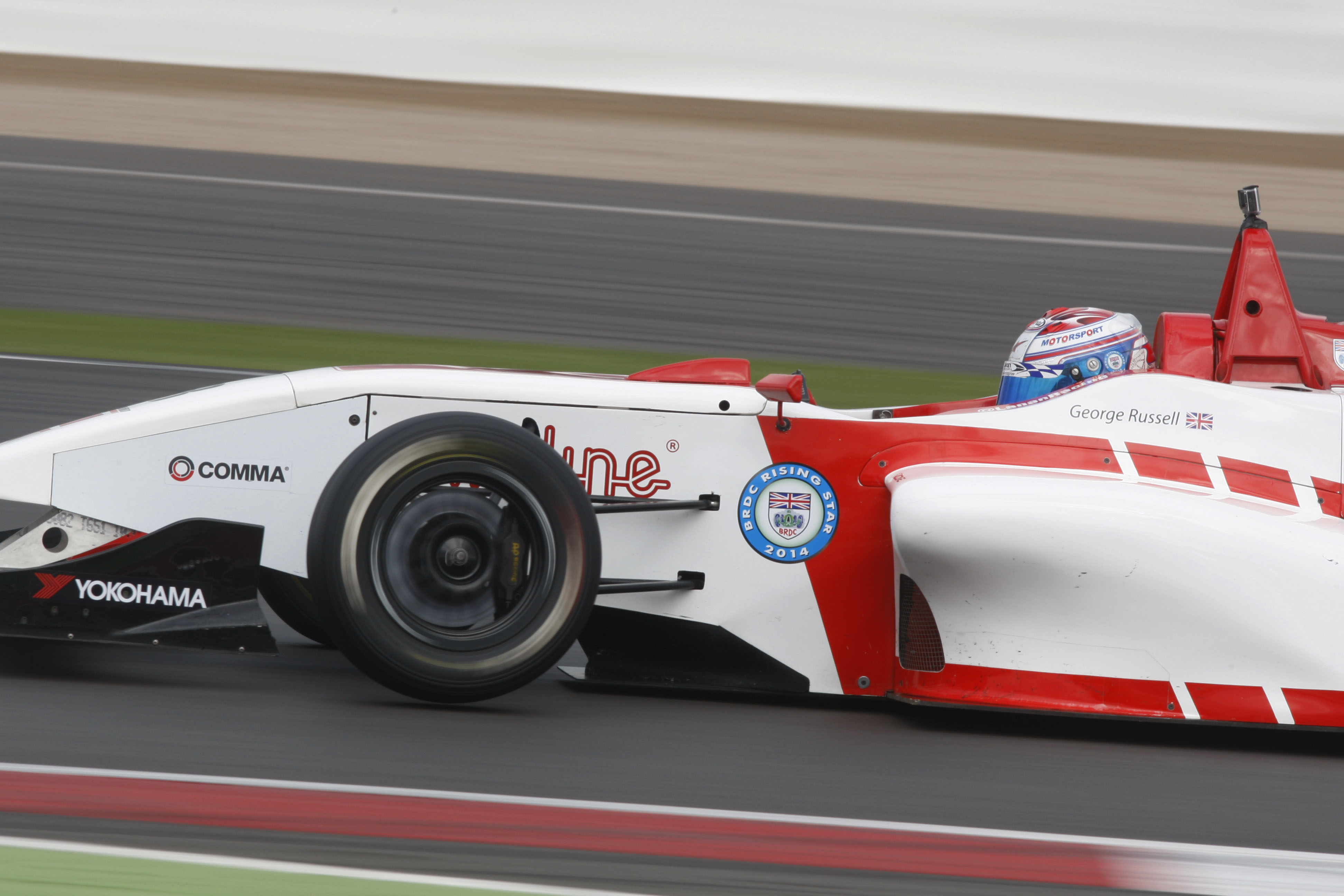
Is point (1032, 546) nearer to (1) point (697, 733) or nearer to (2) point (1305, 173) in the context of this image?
(1) point (697, 733)

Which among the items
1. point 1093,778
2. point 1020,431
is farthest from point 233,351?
point 1093,778

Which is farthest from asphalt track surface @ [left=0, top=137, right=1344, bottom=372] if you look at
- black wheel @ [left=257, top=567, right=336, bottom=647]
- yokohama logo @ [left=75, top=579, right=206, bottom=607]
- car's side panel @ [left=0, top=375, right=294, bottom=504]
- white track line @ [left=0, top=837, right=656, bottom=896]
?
white track line @ [left=0, top=837, right=656, bottom=896]

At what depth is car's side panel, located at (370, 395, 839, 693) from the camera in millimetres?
4309

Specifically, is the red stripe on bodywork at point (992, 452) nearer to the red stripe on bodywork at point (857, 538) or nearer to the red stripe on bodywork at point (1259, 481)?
the red stripe on bodywork at point (857, 538)

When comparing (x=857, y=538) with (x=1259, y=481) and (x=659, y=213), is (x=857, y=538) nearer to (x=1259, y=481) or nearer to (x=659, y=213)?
(x=1259, y=481)

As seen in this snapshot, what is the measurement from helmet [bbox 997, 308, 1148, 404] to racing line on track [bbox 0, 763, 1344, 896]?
5.33 feet

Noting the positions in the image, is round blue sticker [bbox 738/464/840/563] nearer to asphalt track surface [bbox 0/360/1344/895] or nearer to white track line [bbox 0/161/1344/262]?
asphalt track surface [bbox 0/360/1344/895]

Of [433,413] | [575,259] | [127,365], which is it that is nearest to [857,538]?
[433,413]

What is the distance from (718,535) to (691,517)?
0.09 metres

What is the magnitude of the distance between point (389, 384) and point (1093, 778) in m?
2.18

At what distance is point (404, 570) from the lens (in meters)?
4.01

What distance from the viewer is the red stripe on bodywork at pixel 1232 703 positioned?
13.5 feet

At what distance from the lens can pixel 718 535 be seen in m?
4.32

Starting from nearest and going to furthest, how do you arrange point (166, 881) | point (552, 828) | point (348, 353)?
point (166, 881) < point (552, 828) < point (348, 353)
